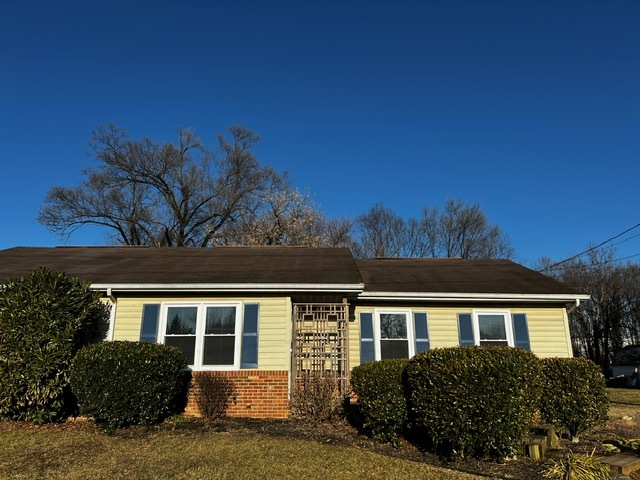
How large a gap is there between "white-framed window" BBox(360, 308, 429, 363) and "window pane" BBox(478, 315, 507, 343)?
141 cm

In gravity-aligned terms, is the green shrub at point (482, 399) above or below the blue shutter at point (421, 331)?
Result: below

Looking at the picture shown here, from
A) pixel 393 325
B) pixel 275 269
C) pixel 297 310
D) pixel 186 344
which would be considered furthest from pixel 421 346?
pixel 186 344

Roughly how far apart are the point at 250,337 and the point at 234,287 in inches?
45.6

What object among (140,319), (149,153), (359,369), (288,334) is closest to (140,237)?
(149,153)

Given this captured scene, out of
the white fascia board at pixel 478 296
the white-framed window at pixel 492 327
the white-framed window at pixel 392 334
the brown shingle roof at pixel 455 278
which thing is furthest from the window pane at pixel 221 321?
the white-framed window at pixel 492 327

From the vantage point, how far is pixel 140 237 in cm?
3078

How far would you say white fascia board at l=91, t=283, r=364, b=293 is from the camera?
9617 millimetres

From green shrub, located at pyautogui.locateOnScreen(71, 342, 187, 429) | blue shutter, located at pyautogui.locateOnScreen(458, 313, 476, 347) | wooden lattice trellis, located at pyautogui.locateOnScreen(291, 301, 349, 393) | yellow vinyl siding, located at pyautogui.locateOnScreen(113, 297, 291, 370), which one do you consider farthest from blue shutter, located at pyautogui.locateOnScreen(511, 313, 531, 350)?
green shrub, located at pyautogui.locateOnScreen(71, 342, 187, 429)

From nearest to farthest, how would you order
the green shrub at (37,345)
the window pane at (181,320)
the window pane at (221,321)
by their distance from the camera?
the green shrub at (37,345) < the window pane at (221,321) < the window pane at (181,320)

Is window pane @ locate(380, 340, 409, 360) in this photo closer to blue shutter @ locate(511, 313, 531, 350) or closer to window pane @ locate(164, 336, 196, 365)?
blue shutter @ locate(511, 313, 531, 350)

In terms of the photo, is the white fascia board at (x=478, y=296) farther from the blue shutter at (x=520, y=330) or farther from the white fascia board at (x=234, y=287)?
the white fascia board at (x=234, y=287)

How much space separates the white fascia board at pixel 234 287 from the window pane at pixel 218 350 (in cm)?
111

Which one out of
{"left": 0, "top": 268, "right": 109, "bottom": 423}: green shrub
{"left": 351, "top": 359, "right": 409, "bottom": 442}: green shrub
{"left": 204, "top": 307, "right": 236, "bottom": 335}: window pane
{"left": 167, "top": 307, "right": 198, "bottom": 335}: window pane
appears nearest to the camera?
{"left": 351, "top": 359, "right": 409, "bottom": 442}: green shrub

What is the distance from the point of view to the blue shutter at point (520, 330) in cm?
1077
